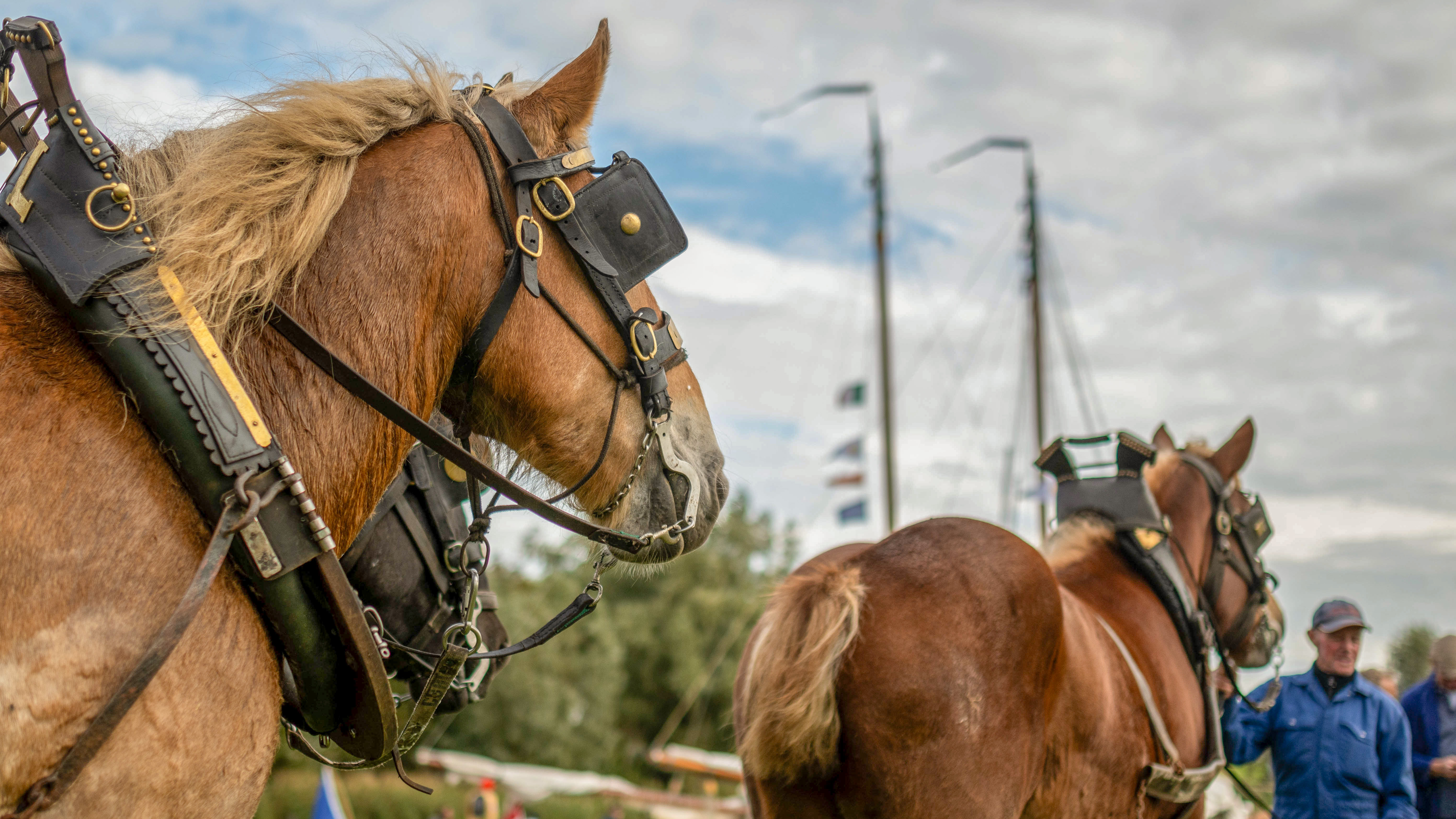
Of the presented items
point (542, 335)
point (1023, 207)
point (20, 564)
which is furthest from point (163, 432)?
point (1023, 207)

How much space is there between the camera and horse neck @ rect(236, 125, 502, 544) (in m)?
1.71

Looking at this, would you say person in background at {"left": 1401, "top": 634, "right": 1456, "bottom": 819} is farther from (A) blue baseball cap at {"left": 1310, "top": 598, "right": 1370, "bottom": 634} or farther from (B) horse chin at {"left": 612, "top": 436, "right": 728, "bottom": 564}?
(B) horse chin at {"left": 612, "top": 436, "right": 728, "bottom": 564}

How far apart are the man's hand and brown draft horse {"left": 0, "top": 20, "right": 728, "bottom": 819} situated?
4.64 metres

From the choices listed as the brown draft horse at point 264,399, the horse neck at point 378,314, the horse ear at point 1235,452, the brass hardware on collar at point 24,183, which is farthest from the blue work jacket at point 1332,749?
the brass hardware on collar at point 24,183

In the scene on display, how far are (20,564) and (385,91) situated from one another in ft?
3.44

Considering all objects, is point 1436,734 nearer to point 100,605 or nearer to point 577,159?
point 577,159

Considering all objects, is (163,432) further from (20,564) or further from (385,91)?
(385,91)

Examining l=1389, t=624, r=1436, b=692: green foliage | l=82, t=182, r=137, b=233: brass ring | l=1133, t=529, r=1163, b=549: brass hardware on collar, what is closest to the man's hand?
l=1133, t=529, r=1163, b=549: brass hardware on collar

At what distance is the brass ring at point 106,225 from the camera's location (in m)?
1.56

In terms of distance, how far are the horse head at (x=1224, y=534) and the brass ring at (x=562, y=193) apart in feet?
15.4

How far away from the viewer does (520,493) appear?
2.01m

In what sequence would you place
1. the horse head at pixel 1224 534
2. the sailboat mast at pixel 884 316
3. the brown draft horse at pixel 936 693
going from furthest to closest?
the sailboat mast at pixel 884 316 → the horse head at pixel 1224 534 → the brown draft horse at pixel 936 693

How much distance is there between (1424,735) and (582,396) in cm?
650

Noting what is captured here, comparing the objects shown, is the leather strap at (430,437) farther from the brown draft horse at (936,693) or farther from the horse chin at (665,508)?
the brown draft horse at (936,693)
